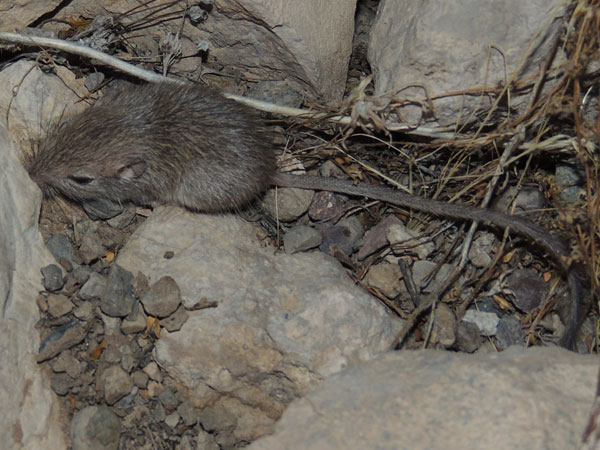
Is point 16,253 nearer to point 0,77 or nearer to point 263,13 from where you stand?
point 0,77

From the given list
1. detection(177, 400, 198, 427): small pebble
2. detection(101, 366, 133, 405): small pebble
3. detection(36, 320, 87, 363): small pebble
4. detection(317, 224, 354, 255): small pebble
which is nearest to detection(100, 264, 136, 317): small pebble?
detection(36, 320, 87, 363): small pebble

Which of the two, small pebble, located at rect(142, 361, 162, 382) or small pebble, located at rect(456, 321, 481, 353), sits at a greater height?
small pebble, located at rect(456, 321, 481, 353)

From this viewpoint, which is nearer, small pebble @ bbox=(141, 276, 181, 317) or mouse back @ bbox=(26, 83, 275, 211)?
small pebble @ bbox=(141, 276, 181, 317)

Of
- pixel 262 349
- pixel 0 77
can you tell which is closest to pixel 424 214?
pixel 262 349

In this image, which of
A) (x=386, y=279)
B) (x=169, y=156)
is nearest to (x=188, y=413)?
(x=386, y=279)

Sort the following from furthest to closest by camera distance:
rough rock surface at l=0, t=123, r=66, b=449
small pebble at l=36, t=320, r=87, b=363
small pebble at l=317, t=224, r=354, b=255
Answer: small pebble at l=317, t=224, r=354, b=255
small pebble at l=36, t=320, r=87, b=363
rough rock surface at l=0, t=123, r=66, b=449

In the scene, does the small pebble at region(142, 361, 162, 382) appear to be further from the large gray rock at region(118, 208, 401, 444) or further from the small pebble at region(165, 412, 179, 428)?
the small pebble at region(165, 412, 179, 428)
